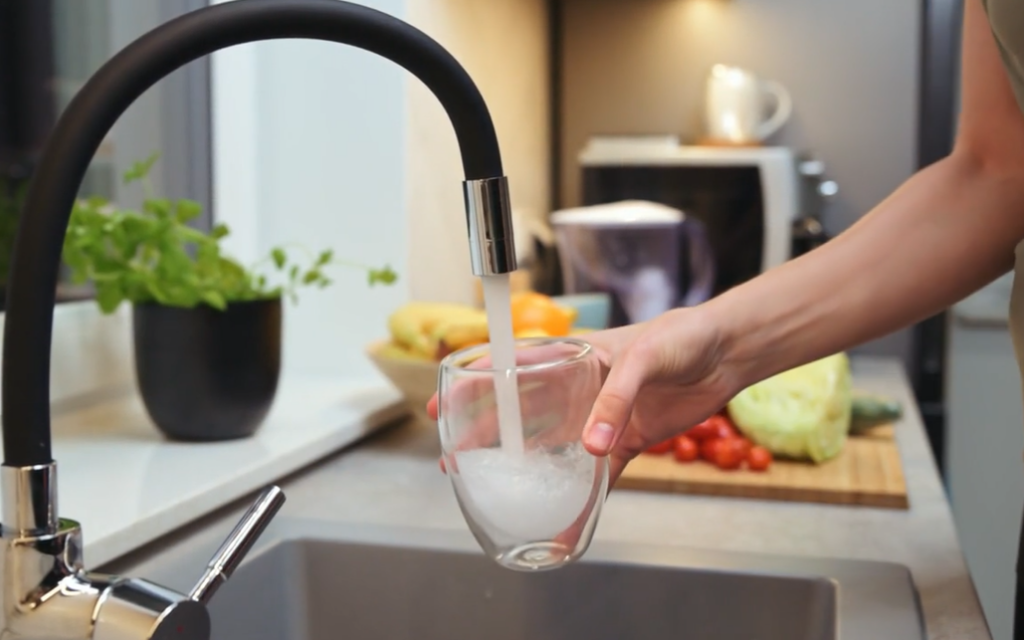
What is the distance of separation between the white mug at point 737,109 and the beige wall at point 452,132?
341 mm

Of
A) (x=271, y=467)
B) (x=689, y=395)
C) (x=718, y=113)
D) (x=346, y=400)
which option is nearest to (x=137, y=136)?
(x=346, y=400)

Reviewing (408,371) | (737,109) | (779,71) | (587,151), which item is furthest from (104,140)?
(779,71)

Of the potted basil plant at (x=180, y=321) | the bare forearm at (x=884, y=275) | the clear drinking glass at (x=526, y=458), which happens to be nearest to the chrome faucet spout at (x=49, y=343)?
the clear drinking glass at (x=526, y=458)

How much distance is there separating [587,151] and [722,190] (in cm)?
28

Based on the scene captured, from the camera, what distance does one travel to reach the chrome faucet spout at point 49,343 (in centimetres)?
45

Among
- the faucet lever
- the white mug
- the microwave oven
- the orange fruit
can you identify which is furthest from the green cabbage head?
the white mug

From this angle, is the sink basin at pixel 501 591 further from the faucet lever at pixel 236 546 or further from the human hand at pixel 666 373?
the faucet lever at pixel 236 546

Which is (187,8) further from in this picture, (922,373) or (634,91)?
(922,373)

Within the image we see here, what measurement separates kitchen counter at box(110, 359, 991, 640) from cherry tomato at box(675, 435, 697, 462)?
6cm

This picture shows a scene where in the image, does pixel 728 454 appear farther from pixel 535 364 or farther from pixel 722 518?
pixel 535 364

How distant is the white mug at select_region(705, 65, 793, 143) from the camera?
201 centimetres

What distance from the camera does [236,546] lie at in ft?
1.71

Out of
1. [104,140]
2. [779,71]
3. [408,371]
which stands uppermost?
[779,71]

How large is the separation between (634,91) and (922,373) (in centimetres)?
80
